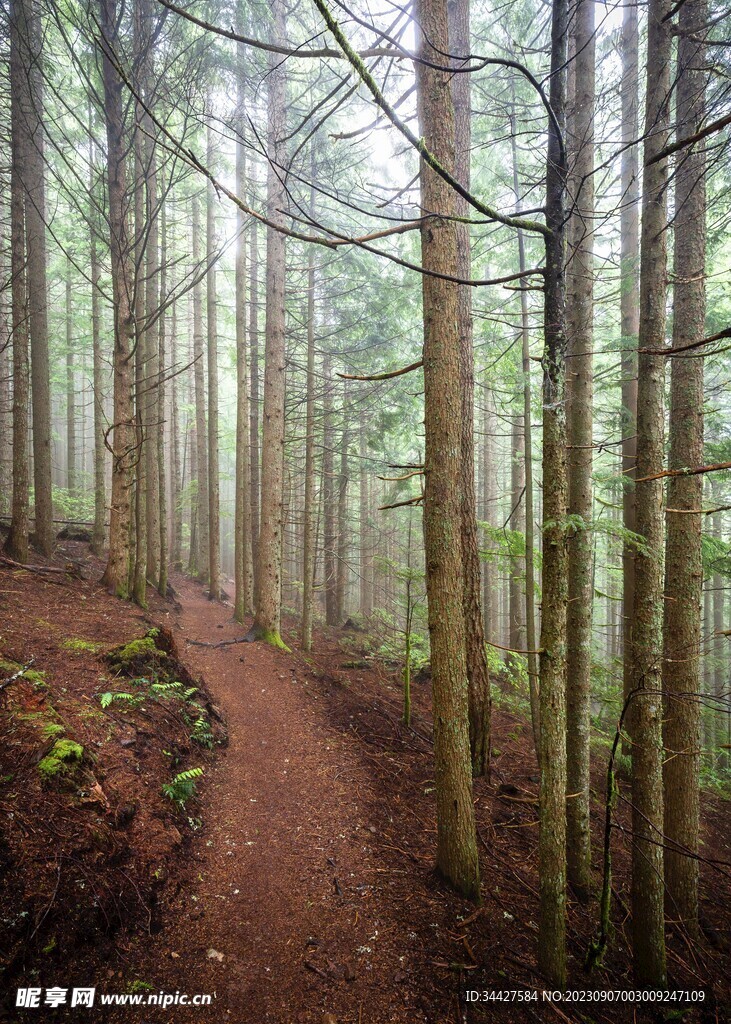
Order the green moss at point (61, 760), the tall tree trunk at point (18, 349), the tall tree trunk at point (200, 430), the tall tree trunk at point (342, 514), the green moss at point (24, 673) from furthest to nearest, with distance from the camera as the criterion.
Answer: the tall tree trunk at point (200, 430), the tall tree trunk at point (342, 514), the tall tree trunk at point (18, 349), the green moss at point (24, 673), the green moss at point (61, 760)

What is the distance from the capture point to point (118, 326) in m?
7.82

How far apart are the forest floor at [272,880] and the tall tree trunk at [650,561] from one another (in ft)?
1.96

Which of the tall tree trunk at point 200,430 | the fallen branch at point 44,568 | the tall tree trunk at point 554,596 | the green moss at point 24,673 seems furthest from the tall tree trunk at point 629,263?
the tall tree trunk at point 200,430

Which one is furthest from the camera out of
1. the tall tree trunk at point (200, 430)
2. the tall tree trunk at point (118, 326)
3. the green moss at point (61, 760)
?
the tall tree trunk at point (200, 430)

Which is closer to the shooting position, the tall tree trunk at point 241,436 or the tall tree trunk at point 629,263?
the tall tree trunk at point 629,263

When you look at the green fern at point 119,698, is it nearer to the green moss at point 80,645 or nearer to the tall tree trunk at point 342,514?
the green moss at point 80,645

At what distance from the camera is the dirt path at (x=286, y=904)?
9.82 ft

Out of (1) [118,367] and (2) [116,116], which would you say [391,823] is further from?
(2) [116,116]

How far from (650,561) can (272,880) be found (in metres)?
4.36

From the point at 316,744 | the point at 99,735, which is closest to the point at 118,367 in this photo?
the point at 99,735

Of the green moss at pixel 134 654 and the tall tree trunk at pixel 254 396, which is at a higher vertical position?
the tall tree trunk at pixel 254 396

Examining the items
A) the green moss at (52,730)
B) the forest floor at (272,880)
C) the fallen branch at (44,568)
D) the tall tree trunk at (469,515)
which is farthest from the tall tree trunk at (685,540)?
the fallen branch at (44,568)

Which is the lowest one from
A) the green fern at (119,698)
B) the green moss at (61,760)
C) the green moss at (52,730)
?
the green fern at (119,698)

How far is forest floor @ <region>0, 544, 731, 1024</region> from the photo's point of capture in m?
2.90
